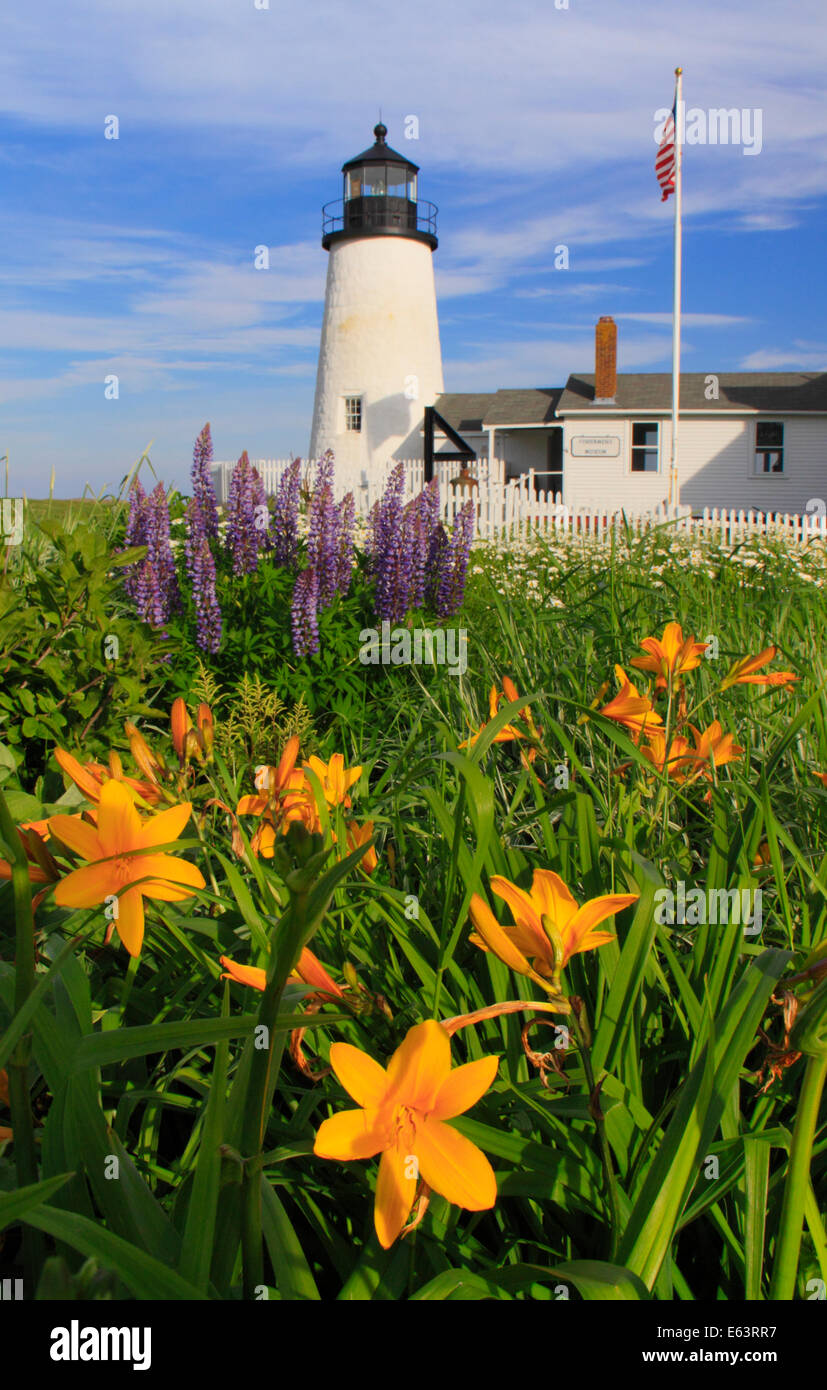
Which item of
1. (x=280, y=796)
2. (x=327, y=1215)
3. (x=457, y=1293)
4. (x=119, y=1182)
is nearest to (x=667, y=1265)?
(x=457, y=1293)

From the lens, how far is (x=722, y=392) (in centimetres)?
2830

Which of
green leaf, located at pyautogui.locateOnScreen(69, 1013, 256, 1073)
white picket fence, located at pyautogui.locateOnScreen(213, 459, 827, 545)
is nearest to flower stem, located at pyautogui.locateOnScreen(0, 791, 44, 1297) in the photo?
green leaf, located at pyautogui.locateOnScreen(69, 1013, 256, 1073)

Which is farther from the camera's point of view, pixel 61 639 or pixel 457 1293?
pixel 61 639

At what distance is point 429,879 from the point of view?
5.77ft

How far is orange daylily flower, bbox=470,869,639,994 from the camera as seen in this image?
31.0 inches

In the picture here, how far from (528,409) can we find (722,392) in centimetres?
612

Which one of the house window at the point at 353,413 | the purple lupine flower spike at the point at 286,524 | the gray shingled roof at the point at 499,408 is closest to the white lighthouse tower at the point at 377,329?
the house window at the point at 353,413

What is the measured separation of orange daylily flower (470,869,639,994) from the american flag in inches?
844

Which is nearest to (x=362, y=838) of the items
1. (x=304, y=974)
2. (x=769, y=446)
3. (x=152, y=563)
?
(x=304, y=974)

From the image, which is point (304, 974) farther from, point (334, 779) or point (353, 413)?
point (353, 413)

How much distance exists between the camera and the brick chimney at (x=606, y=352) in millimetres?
27172

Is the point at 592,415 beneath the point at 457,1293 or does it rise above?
above
